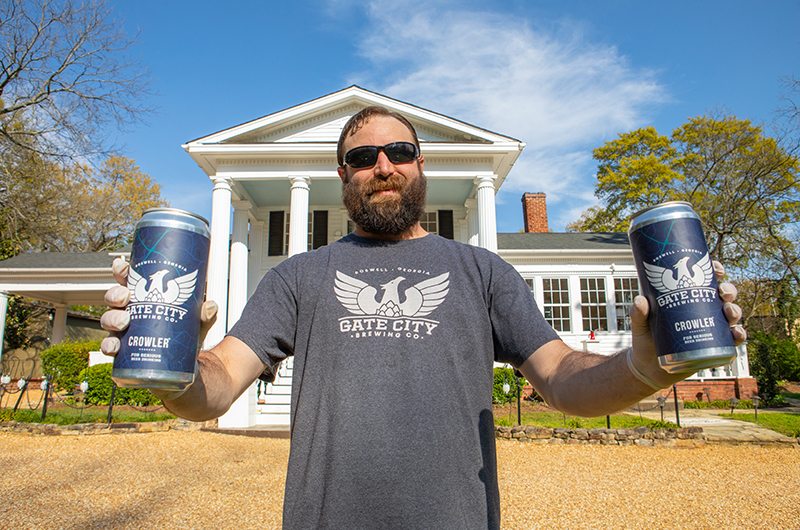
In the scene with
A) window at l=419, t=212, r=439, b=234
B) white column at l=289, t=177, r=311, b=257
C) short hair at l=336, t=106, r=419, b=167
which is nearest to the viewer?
short hair at l=336, t=106, r=419, b=167

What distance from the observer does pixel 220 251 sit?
44.0 ft

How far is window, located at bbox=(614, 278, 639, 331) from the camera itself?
17.1 meters

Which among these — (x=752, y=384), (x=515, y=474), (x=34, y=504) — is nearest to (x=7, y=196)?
(x=34, y=504)

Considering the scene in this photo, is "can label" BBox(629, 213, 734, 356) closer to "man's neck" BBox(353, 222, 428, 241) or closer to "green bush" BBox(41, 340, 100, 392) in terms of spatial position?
"man's neck" BBox(353, 222, 428, 241)

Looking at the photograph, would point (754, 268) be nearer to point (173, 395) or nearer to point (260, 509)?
point (260, 509)

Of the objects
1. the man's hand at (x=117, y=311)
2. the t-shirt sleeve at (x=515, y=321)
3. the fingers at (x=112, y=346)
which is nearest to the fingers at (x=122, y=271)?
the man's hand at (x=117, y=311)

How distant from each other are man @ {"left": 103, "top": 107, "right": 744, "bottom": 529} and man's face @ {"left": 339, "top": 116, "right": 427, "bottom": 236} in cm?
1

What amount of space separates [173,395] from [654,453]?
360 inches

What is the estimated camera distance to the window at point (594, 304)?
1714cm

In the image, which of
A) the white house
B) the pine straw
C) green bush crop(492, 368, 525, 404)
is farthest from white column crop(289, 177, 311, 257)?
green bush crop(492, 368, 525, 404)

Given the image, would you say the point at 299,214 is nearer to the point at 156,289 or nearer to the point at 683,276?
the point at 156,289

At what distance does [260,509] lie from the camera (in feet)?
19.1

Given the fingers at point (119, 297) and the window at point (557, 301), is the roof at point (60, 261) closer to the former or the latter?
the window at point (557, 301)

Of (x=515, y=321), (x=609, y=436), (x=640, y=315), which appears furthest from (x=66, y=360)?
(x=640, y=315)
